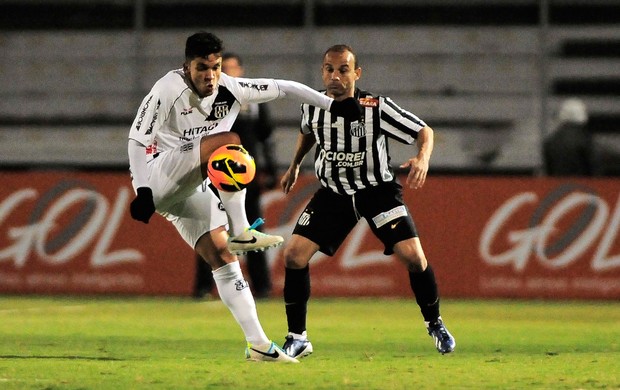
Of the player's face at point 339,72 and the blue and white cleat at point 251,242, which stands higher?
the player's face at point 339,72

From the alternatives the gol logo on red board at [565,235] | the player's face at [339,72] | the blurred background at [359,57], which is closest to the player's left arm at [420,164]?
the player's face at [339,72]

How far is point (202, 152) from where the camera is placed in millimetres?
6293

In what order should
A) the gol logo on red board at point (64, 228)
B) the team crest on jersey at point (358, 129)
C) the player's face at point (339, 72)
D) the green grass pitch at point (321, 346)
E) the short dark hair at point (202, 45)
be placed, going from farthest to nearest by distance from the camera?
the gol logo on red board at point (64, 228), the team crest on jersey at point (358, 129), the player's face at point (339, 72), the short dark hair at point (202, 45), the green grass pitch at point (321, 346)

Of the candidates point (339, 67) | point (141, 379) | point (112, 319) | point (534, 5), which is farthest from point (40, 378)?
point (534, 5)

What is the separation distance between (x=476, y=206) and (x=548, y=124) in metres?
2.36

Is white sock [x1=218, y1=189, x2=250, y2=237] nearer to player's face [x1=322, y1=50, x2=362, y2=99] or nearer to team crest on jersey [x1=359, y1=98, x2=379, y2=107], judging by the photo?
player's face [x1=322, y1=50, x2=362, y2=99]

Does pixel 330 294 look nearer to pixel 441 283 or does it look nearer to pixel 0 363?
pixel 441 283

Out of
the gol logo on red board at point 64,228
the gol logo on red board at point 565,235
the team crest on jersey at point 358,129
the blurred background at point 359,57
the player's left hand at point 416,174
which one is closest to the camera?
the player's left hand at point 416,174

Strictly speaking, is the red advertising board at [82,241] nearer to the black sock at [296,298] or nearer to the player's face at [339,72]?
the black sock at [296,298]

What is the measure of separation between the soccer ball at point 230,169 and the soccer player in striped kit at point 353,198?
0.98 metres

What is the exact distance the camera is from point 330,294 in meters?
11.9

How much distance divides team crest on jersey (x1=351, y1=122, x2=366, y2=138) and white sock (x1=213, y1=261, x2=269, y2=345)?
111 centimetres

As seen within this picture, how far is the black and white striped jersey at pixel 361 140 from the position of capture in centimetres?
709

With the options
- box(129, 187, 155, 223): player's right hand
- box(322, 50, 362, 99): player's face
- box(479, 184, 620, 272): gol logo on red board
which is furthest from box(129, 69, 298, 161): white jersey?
box(479, 184, 620, 272): gol logo on red board
